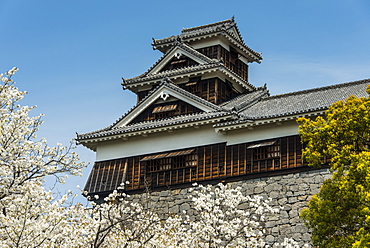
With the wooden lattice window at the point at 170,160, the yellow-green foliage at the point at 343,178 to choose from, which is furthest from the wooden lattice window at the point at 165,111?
the yellow-green foliage at the point at 343,178

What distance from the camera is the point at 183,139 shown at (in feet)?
86.7

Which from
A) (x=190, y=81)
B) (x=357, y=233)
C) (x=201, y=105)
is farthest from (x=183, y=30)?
(x=357, y=233)

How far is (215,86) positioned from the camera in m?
29.1

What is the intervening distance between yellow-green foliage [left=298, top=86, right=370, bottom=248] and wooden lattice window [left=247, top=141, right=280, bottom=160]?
6562 millimetres

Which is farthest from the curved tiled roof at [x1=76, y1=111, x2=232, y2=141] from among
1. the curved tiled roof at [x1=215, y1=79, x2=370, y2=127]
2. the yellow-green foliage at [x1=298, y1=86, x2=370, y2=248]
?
the yellow-green foliage at [x1=298, y1=86, x2=370, y2=248]

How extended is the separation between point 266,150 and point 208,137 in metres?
2.59

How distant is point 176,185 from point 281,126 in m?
4.91

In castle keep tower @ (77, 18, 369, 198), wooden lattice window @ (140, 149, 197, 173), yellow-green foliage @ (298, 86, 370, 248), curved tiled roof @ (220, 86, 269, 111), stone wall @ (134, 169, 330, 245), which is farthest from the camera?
curved tiled roof @ (220, 86, 269, 111)

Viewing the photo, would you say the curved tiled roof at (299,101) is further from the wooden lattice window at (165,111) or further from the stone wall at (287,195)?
the wooden lattice window at (165,111)

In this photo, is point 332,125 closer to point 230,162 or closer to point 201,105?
point 230,162

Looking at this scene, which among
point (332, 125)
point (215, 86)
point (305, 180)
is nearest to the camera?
point (332, 125)

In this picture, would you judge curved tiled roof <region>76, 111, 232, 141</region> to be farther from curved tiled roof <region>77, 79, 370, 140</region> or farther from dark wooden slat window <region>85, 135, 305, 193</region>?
dark wooden slat window <region>85, 135, 305, 193</region>

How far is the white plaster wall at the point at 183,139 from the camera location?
24.7 meters

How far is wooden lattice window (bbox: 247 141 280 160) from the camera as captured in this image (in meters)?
24.3
